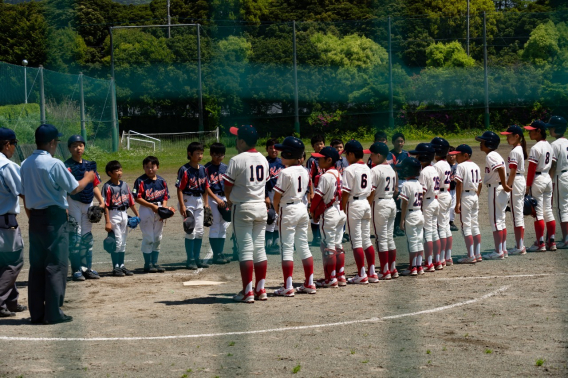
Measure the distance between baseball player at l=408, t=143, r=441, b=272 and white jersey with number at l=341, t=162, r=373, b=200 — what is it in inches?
37.3

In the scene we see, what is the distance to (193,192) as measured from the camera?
27.9ft

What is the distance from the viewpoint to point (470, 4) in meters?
26.2

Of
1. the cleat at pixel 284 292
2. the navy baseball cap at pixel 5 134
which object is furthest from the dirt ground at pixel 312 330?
the navy baseball cap at pixel 5 134

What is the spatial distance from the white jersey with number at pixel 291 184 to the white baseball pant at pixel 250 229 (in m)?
0.27

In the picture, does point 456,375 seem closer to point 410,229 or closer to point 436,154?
point 410,229

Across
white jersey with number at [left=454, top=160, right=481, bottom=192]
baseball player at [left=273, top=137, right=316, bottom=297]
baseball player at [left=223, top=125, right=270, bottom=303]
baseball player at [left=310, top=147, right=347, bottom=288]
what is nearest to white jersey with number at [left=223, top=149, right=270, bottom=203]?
baseball player at [left=223, top=125, right=270, bottom=303]

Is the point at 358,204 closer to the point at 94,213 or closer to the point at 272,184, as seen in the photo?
the point at 272,184

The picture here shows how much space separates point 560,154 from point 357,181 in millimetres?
3506

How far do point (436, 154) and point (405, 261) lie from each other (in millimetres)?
1517

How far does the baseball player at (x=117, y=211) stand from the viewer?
816 cm

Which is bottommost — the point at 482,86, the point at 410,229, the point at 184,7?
the point at 410,229

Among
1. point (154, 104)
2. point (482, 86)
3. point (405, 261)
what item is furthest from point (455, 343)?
point (154, 104)

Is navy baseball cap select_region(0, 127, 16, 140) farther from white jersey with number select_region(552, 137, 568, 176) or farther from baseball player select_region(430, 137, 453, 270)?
white jersey with number select_region(552, 137, 568, 176)

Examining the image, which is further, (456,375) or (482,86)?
(482,86)
